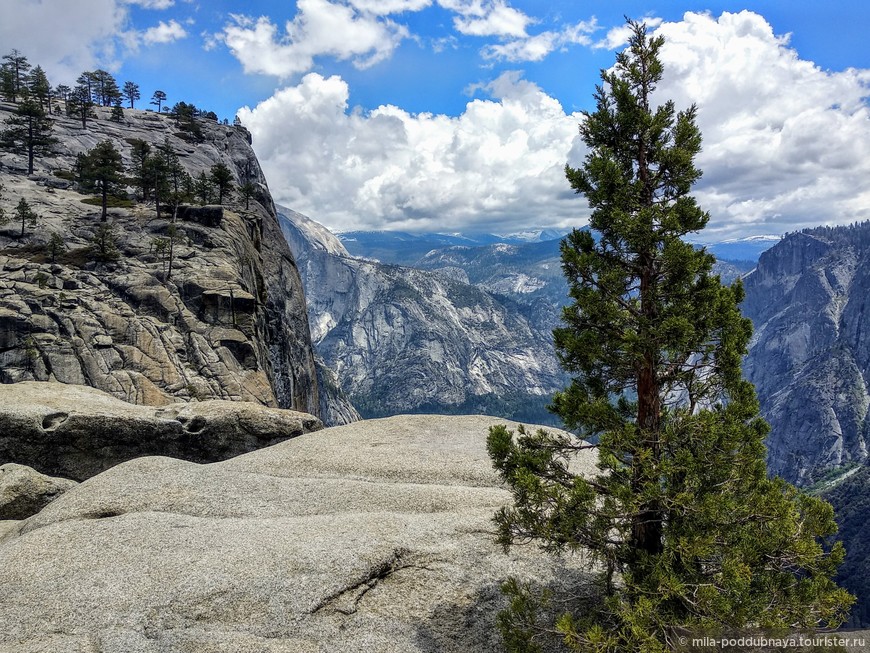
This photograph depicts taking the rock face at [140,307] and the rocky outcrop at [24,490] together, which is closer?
the rocky outcrop at [24,490]

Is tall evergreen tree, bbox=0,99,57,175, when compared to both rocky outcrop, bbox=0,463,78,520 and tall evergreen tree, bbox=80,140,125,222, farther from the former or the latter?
rocky outcrop, bbox=0,463,78,520

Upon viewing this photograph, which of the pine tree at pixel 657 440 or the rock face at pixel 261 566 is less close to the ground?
the pine tree at pixel 657 440

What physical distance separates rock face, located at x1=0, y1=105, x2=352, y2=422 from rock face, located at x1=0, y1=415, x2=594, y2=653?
34.4 metres

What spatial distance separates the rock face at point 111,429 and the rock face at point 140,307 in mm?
17822

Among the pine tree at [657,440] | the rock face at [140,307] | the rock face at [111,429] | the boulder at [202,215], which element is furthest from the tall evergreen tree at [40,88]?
the pine tree at [657,440]

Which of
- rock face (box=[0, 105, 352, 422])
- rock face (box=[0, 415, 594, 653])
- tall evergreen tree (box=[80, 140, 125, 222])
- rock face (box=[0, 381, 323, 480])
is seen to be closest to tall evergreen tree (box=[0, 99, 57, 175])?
rock face (box=[0, 105, 352, 422])

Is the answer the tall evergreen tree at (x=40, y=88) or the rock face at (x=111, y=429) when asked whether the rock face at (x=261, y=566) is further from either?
the tall evergreen tree at (x=40, y=88)

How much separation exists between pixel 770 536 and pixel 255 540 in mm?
17452

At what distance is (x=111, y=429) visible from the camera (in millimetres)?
32531

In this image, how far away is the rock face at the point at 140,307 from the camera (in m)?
54.1

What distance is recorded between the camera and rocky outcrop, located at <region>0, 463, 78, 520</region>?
26.7m

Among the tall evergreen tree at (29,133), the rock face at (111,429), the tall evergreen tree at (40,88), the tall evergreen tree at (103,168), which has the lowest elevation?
the rock face at (111,429)

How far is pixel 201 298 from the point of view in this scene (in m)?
67.8

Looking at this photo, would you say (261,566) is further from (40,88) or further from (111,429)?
(40,88)
